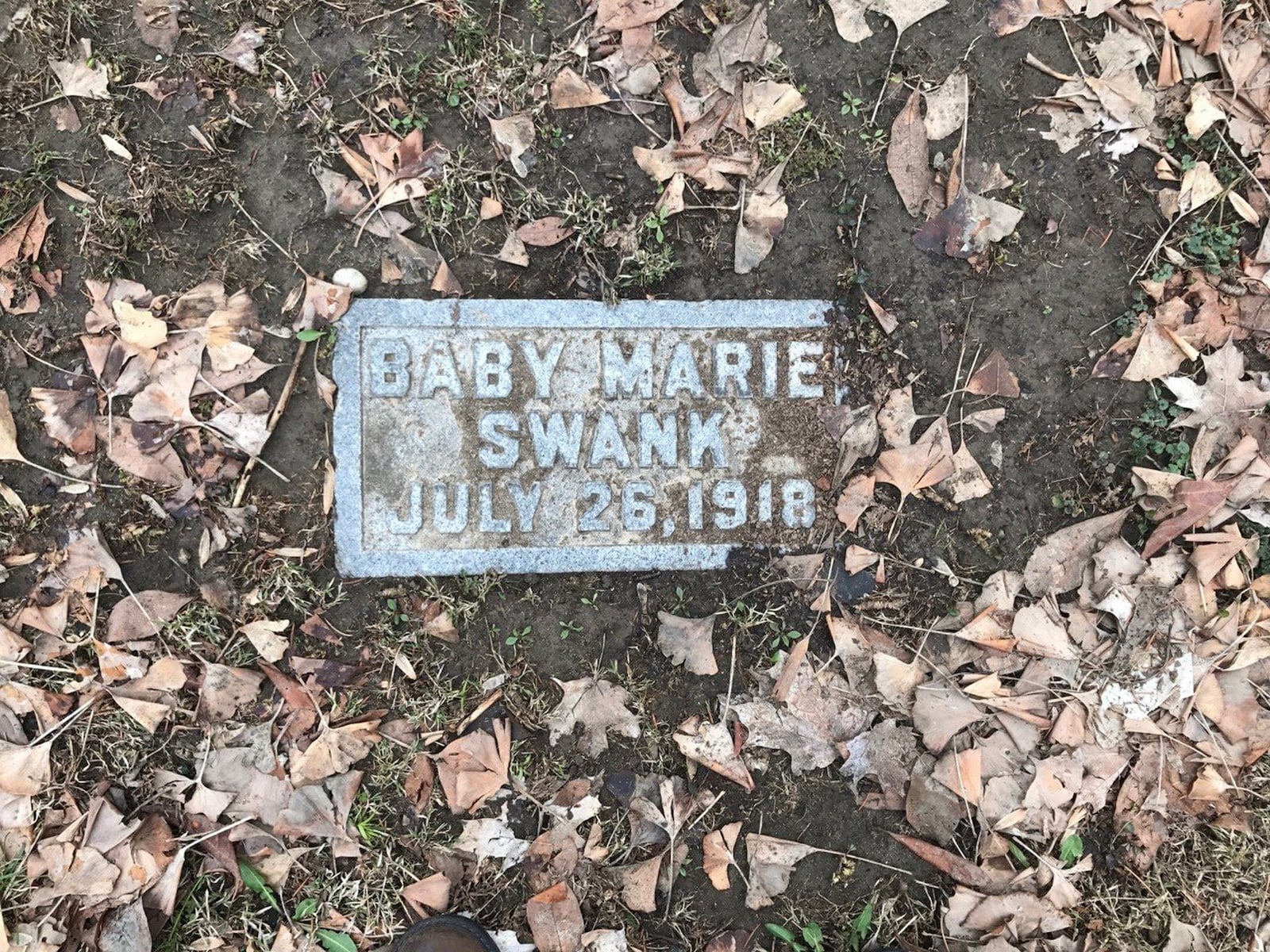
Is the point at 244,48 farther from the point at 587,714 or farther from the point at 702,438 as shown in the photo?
the point at 587,714

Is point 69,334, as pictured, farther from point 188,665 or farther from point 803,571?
point 803,571

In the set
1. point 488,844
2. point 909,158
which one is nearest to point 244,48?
point 909,158

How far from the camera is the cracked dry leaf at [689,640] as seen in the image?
83.7 inches

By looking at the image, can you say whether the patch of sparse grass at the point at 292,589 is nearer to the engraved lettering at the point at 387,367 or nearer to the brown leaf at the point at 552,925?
the engraved lettering at the point at 387,367

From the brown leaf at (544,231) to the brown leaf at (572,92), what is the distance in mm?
335

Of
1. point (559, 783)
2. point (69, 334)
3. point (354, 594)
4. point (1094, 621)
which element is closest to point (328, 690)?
point (354, 594)

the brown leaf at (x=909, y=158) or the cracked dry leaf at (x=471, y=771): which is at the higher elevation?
the brown leaf at (x=909, y=158)

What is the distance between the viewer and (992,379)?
2.20m

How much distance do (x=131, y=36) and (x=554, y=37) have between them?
1.20m

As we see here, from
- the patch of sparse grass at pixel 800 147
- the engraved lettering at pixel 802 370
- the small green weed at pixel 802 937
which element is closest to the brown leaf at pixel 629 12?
the patch of sparse grass at pixel 800 147

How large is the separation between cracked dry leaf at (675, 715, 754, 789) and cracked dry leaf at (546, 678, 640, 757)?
0.19 m

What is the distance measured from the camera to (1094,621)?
2193mm

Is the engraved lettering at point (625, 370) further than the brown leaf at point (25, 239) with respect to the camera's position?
Yes

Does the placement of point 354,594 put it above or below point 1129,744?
above
